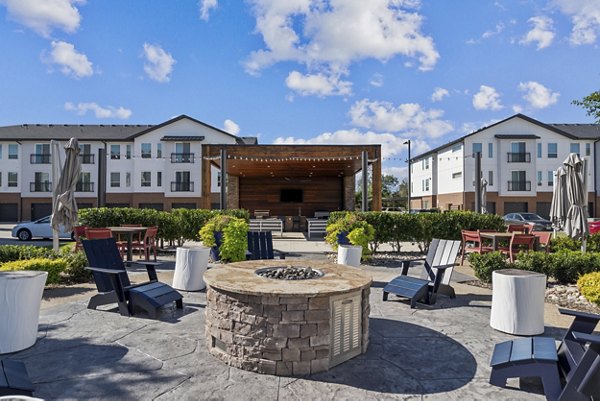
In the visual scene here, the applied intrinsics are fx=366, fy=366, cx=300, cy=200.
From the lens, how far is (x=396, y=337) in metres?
4.05

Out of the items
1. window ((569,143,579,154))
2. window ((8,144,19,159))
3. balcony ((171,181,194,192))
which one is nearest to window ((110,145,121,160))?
balcony ((171,181,194,192))

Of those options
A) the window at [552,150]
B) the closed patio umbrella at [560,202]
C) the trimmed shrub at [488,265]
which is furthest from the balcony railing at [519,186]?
the trimmed shrub at [488,265]

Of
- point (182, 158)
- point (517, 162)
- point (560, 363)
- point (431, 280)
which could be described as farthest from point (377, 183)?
point (517, 162)

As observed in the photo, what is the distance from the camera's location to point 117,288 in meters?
4.66

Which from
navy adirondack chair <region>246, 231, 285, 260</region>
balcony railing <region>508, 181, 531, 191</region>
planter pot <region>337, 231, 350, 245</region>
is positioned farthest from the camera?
balcony railing <region>508, 181, 531, 191</region>

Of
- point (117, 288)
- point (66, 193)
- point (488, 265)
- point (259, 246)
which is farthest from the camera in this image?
point (66, 193)

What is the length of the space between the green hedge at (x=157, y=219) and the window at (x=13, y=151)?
30.6 m

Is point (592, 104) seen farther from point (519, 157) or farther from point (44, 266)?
point (44, 266)

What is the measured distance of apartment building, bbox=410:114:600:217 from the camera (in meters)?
31.1

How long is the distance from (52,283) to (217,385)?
5182 millimetres

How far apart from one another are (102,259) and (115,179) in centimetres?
3111

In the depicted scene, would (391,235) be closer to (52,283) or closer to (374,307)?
(374,307)

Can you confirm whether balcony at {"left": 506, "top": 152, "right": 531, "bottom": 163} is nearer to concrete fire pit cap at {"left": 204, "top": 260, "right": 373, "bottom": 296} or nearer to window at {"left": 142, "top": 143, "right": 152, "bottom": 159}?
window at {"left": 142, "top": 143, "right": 152, "bottom": 159}

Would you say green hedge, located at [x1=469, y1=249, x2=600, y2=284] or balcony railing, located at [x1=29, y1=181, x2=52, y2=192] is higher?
balcony railing, located at [x1=29, y1=181, x2=52, y2=192]
